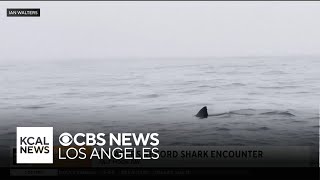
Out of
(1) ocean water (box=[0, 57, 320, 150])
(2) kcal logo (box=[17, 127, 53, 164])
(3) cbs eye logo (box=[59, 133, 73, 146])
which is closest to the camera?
(2) kcal logo (box=[17, 127, 53, 164])

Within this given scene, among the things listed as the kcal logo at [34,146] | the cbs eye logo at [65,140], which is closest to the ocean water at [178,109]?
the kcal logo at [34,146]

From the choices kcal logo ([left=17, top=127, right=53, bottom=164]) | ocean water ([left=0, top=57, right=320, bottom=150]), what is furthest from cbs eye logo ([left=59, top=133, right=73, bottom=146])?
ocean water ([left=0, top=57, right=320, bottom=150])

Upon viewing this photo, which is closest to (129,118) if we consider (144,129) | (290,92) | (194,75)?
(144,129)

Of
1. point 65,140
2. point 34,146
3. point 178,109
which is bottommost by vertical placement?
point 34,146

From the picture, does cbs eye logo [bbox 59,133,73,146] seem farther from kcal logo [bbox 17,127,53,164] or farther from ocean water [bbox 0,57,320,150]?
ocean water [bbox 0,57,320,150]

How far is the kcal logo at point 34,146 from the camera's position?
13812mm

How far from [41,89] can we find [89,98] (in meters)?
6.72

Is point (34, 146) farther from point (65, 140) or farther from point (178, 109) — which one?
point (178, 109)

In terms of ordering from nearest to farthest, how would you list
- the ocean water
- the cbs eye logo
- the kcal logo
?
the kcal logo, the cbs eye logo, the ocean water

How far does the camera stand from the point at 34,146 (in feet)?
47.0

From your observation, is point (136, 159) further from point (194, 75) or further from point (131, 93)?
point (194, 75)

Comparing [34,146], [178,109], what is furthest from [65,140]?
[178,109]

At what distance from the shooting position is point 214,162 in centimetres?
1326

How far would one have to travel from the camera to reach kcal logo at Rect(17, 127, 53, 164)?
45.3 ft
